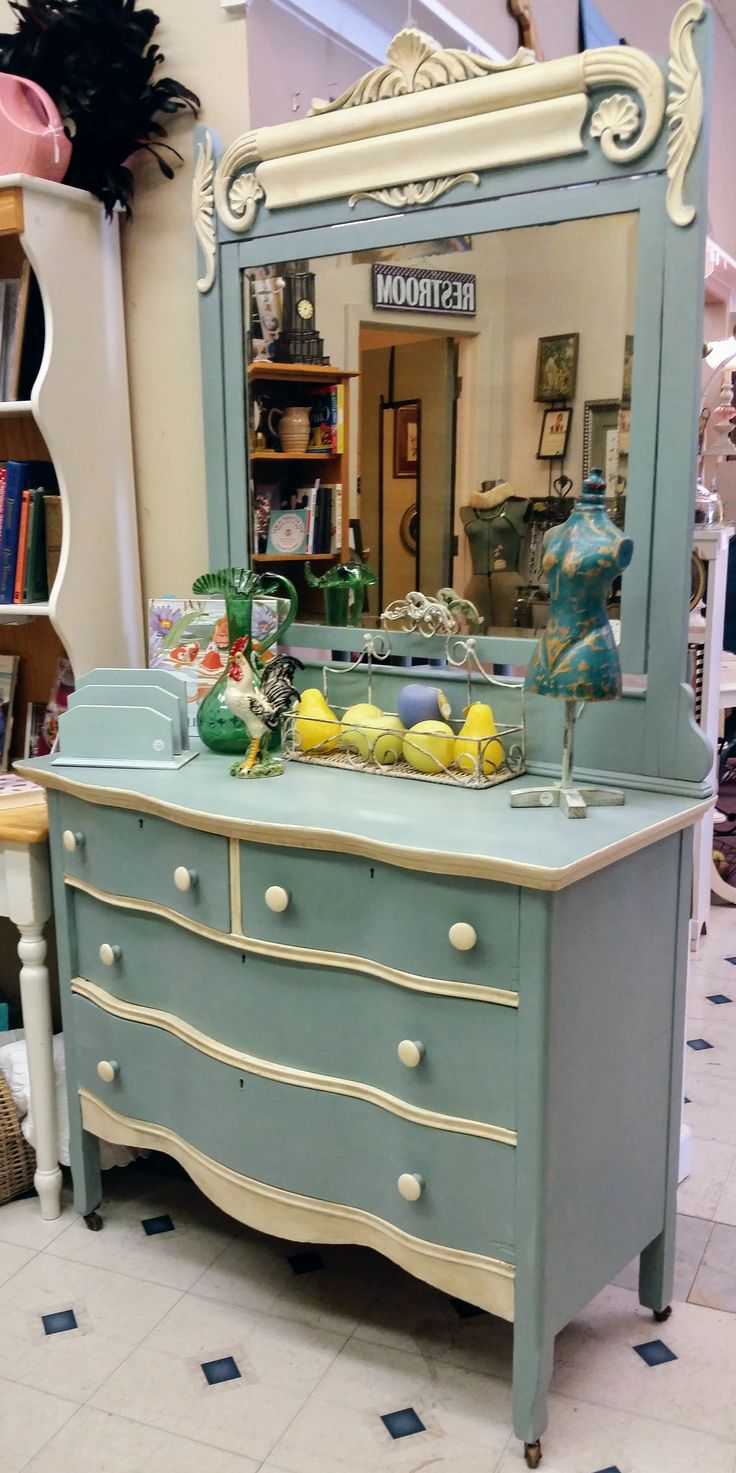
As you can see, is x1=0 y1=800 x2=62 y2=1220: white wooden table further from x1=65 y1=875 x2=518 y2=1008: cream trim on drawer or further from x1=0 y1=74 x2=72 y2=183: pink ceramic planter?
x1=0 y1=74 x2=72 y2=183: pink ceramic planter

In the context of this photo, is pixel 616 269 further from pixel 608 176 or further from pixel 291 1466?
pixel 291 1466

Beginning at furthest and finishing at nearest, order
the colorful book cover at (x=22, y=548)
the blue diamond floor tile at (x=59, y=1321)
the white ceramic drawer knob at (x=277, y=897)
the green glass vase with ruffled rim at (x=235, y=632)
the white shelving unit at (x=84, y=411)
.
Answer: the colorful book cover at (x=22, y=548)
the white shelving unit at (x=84, y=411)
the green glass vase with ruffled rim at (x=235, y=632)
the blue diamond floor tile at (x=59, y=1321)
the white ceramic drawer knob at (x=277, y=897)

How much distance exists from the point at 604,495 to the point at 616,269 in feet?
1.07

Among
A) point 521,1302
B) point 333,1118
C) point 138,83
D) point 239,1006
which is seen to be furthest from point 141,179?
point 521,1302

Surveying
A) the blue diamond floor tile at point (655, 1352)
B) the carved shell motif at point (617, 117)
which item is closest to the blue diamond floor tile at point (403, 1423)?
the blue diamond floor tile at point (655, 1352)

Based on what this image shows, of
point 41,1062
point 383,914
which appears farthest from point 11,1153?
point 383,914

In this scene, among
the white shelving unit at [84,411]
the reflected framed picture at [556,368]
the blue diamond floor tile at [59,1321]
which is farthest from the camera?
the white shelving unit at [84,411]

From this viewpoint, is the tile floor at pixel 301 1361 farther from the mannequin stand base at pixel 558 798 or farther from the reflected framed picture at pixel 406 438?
the reflected framed picture at pixel 406 438

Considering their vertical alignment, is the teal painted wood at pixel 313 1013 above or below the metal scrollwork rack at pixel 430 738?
below

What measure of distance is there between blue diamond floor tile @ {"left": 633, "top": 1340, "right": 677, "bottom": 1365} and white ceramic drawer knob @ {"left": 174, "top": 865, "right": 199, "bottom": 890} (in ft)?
3.32

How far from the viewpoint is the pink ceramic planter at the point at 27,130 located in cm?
215

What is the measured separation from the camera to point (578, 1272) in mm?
1699

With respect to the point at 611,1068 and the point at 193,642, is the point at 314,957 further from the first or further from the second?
the point at 193,642

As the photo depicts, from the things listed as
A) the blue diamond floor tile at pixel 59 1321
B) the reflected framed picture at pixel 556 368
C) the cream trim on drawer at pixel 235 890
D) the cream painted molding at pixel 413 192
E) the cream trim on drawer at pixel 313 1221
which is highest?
the cream painted molding at pixel 413 192
